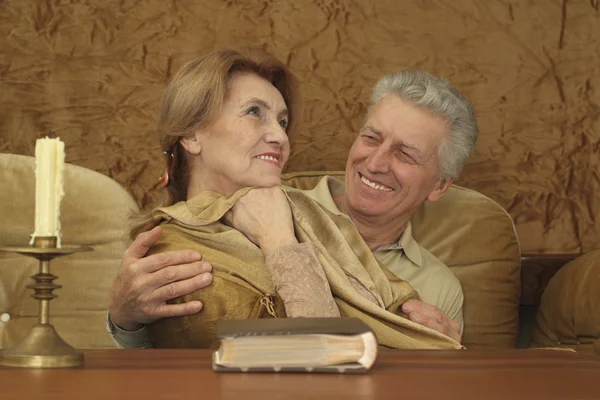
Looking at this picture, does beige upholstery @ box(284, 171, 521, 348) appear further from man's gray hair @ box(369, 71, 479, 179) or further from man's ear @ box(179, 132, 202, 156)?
man's ear @ box(179, 132, 202, 156)

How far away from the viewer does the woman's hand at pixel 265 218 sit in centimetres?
191

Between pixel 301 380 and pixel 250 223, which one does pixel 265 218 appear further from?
pixel 301 380

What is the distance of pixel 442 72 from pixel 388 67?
16 centimetres

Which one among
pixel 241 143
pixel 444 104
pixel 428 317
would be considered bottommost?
pixel 428 317

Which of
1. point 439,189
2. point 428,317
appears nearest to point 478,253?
point 439,189

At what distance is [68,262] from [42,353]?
1251mm

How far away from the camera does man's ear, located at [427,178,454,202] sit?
271 cm

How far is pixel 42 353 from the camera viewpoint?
1293 millimetres

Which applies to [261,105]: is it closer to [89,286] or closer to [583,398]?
[89,286]

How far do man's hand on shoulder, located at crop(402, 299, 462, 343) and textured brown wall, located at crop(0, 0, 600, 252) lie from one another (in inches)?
35.5

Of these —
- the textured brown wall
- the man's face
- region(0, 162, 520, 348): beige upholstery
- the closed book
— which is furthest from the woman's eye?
the closed book

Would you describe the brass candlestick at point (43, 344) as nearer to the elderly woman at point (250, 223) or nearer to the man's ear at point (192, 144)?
the elderly woman at point (250, 223)

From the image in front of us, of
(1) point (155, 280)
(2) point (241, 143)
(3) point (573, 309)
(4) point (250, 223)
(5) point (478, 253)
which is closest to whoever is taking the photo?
(1) point (155, 280)

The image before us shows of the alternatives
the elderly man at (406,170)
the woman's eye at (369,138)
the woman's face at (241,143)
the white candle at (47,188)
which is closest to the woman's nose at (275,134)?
the woman's face at (241,143)
